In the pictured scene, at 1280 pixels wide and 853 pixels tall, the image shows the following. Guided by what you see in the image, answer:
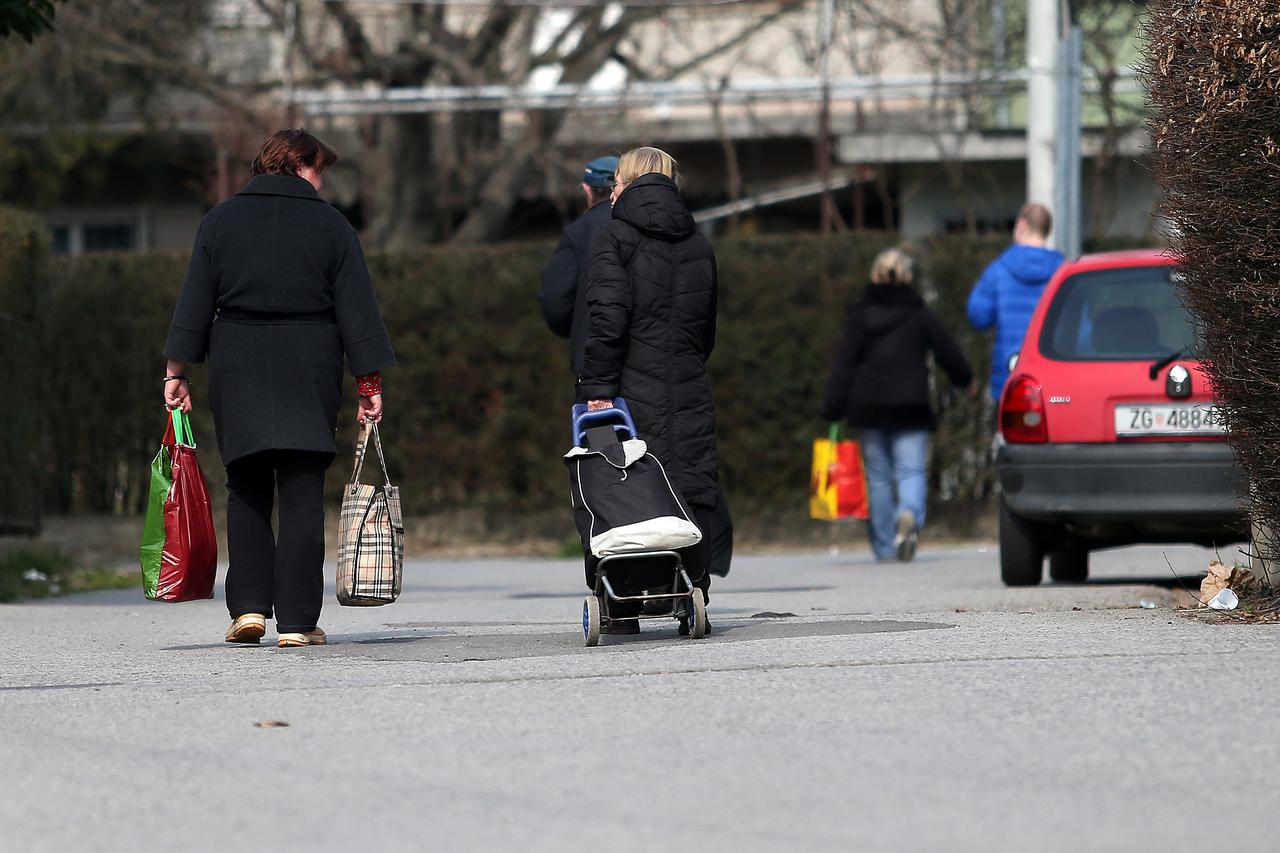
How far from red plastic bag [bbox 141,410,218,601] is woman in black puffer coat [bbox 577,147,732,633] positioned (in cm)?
146

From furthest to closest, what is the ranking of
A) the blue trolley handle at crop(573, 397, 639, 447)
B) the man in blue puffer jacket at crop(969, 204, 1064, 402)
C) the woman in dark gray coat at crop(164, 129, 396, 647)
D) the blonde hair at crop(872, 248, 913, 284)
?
the blonde hair at crop(872, 248, 913, 284), the man in blue puffer jacket at crop(969, 204, 1064, 402), the woman in dark gray coat at crop(164, 129, 396, 647), the blue trolley handle at crop(573, 397, 639, 447)

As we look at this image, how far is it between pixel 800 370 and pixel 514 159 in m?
6.95

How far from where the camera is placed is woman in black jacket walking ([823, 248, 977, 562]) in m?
13.4

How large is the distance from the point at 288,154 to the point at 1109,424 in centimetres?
394


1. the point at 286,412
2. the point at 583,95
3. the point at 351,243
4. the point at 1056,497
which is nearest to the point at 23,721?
the point at 286,412

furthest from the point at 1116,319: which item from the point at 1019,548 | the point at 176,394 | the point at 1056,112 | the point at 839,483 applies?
the point at 1056,112

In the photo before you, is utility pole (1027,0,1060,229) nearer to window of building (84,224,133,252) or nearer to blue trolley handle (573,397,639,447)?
blue trolley handle (573,397,639,447)

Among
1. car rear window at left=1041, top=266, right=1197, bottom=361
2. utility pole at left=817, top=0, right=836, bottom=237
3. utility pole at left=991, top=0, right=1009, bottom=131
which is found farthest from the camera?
utility pole at left=991, top=0, right=1009, bottom=131

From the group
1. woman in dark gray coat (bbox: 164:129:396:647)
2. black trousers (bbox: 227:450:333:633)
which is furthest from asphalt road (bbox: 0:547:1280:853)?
woman in dark gray coat (bbox: 164:129:396:647)

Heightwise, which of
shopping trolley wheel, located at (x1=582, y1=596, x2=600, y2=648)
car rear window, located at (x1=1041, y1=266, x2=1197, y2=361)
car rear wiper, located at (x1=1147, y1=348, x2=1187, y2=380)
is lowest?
shopping trolley wheel, located at (x1=582, y1=596, x2=600, y2=648)

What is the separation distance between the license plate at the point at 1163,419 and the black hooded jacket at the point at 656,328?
262 centimetres

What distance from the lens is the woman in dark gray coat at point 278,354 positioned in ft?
25.0

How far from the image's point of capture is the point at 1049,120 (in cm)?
1570

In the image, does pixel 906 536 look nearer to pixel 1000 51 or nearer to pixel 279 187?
pixel 279 187
